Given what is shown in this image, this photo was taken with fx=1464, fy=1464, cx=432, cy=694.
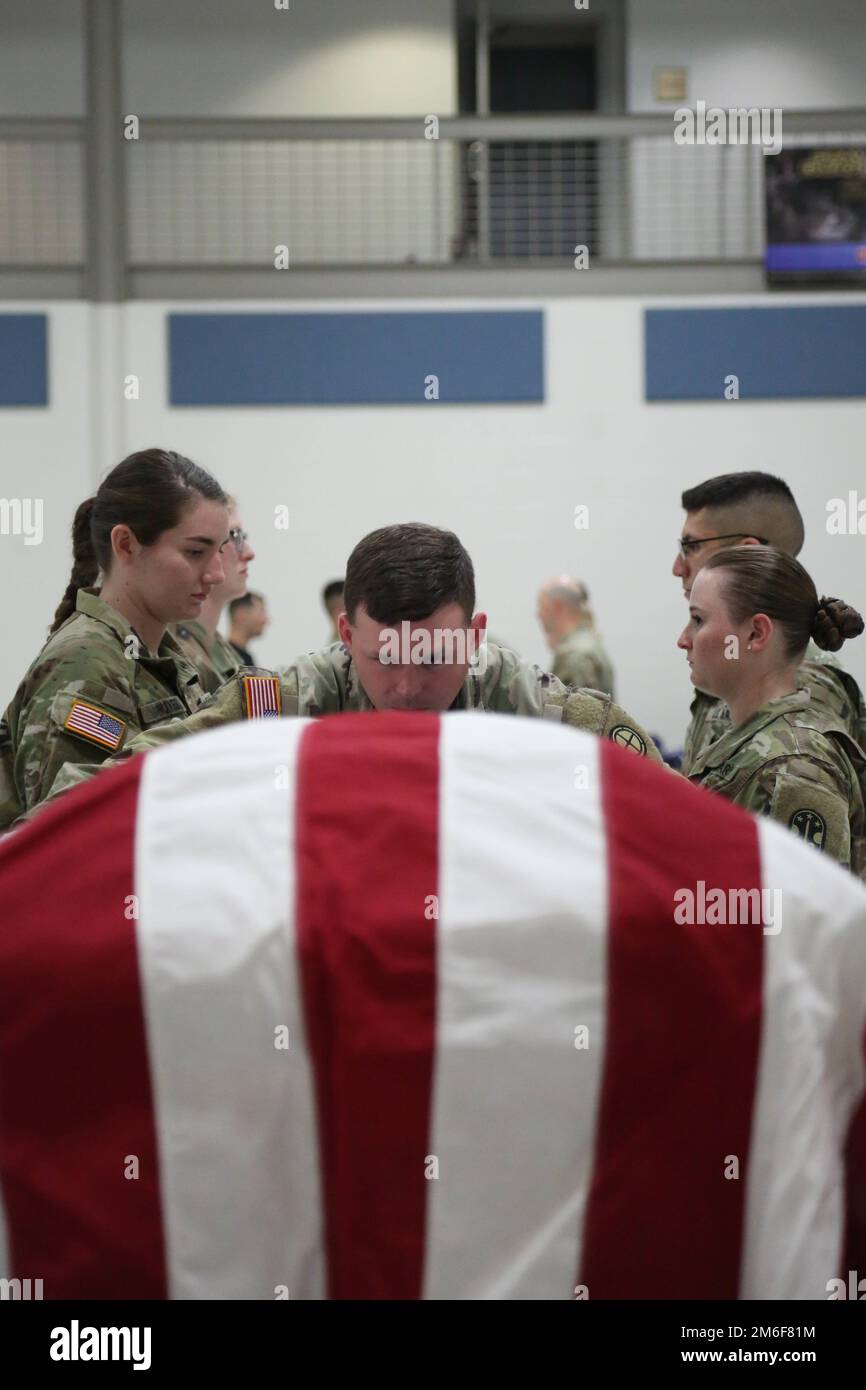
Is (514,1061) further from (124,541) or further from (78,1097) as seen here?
(124,541)

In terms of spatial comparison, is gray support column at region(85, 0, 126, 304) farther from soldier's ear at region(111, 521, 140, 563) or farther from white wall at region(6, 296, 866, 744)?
soldier's ear at region(111, 521, 140, 563)

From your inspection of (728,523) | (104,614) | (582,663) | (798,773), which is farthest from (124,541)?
(582,663)

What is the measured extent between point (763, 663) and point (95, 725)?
112 centimetres

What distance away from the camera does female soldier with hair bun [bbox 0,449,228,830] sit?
90.6 inches

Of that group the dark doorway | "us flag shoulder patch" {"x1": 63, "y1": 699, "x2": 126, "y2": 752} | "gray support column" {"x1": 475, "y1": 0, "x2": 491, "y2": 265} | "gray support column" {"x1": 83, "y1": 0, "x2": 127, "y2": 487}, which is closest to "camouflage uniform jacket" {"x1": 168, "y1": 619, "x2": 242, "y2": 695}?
"us flag shoulder patch" {"x1": 63, "y1": 699, "x2": 126, "y2": 752}

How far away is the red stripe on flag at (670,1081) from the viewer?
106 cm

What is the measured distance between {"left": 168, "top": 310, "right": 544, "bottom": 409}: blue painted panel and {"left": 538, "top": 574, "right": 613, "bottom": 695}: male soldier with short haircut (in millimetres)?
1695

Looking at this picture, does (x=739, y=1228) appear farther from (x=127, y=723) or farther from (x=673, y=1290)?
(x=127, y=723)

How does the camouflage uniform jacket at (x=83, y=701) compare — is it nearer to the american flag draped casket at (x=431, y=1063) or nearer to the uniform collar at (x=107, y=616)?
the uniform collar at (x=107, y=616)

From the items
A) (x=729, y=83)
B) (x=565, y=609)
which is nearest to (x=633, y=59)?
(x=729, y=83)

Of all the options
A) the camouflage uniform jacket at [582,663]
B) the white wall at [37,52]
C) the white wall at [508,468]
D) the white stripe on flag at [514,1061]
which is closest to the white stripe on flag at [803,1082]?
the white stripe on flag at [514,1061]

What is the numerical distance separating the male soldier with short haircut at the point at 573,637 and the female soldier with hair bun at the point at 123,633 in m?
4.30

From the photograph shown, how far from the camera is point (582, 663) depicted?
691 centimetres
